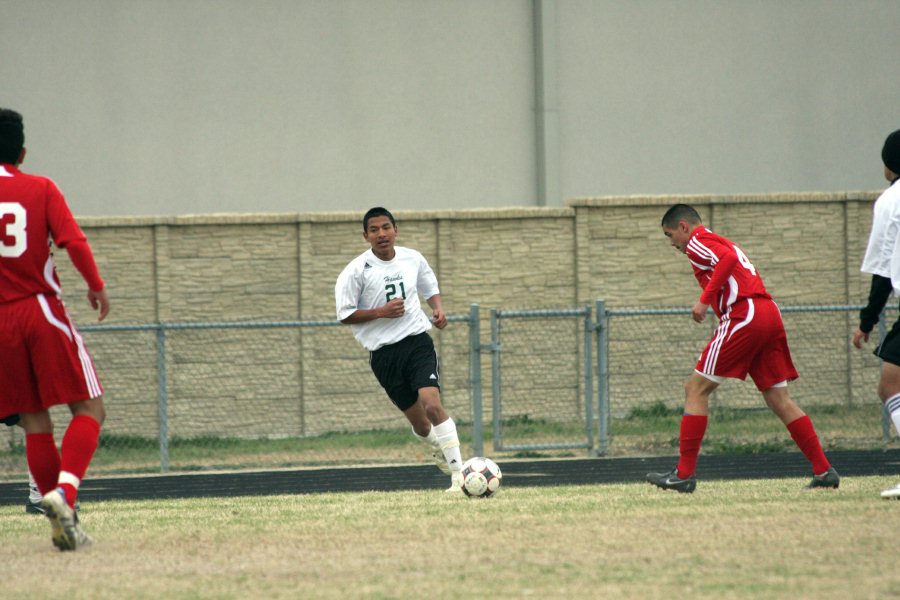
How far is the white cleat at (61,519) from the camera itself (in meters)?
6.50

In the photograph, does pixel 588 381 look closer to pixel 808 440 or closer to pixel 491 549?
pixel 808 440

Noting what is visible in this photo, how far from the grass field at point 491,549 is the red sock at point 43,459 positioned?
370 mm

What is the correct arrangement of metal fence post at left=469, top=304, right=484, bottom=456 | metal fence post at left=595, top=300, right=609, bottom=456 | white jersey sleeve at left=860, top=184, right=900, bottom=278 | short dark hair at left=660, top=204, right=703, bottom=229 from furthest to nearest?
metal fence post at left=595, top=300, right=609, bottom=456, metal fence post at left=469, top=304, right=484, bottom=456, short dark hair at left=660, top=204, right=703, bottom=229, white jersey sleeve at left=860, top=184, right=900, bottom=278

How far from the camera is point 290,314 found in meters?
16.3

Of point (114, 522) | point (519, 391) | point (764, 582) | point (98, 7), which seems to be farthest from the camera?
point (98, 7)

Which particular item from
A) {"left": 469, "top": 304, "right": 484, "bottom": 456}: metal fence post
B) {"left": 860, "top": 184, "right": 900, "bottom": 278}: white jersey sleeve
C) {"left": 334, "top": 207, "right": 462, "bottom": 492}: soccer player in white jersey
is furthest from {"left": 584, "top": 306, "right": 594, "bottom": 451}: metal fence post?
{"left": 860, "top": 184, "right": 900, "bottom": 278}: white jersey sleeve

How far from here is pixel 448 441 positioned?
31.8ft

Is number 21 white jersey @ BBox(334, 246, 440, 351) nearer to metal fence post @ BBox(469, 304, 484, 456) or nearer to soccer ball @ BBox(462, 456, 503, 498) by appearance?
soccer ball @ BBox(462, 456, 503, 498)

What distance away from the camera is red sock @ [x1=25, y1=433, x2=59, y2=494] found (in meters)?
6.94

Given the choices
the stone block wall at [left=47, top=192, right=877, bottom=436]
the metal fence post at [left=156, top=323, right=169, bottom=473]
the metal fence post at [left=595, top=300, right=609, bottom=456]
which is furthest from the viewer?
the stone block wall at [left=47, top=192, right=877, bottom=436]

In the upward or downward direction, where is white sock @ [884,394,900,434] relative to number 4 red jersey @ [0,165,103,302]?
downward

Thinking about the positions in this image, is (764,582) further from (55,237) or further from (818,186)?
(818,186)

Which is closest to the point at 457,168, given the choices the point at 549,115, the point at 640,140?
the point at 549,115

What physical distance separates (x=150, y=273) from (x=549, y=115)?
7425mm
